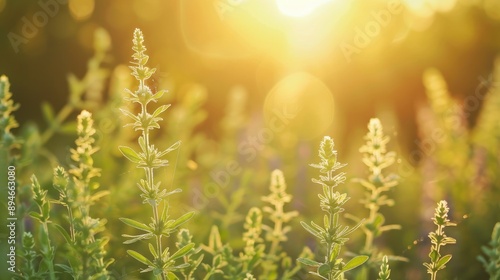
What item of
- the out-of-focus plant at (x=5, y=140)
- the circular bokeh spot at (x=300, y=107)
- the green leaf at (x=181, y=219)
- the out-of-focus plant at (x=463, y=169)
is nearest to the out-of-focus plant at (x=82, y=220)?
the green leaf at (x=181, y=219)

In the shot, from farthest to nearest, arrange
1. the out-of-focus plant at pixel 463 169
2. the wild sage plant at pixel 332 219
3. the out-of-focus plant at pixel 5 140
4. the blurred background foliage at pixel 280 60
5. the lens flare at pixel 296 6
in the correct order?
the blurred background foliage at pixel 280 60 → the lens flare at pixel 296 6 → the out-of-focus plant at pixel 463 169 → the out-of-focus plant at pixel 5 140 → the wild sage plant at pixel 332 219

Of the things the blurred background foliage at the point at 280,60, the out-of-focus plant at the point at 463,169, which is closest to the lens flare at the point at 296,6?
the blurred background foliage at the point at 280,60

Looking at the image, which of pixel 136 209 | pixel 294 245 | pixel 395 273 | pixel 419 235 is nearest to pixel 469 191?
pixel 419 235

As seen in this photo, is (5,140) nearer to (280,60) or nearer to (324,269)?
(324,269)

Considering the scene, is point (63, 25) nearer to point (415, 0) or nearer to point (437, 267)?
point (415, 0)

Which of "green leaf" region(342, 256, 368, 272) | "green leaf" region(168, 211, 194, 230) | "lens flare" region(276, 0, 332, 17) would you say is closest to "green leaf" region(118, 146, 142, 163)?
"green leaf" region(168, 211, 194, 230)

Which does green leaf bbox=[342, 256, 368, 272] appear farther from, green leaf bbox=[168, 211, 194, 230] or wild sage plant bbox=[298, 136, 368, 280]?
green leaf bbox=[168, 211, 194, 230]

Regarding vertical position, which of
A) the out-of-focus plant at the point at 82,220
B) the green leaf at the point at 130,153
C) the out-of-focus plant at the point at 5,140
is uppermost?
the out-of-focus plant at the point at 5,140

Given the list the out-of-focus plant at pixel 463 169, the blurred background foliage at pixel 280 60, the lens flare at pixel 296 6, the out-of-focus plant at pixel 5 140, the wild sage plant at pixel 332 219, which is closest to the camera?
the wild sage plant at pixel 332 219

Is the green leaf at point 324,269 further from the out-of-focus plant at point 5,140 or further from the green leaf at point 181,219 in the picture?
the out-of-focus plant at point 5,140

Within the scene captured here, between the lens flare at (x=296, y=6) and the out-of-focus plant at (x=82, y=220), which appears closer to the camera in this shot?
the out-of-focus plant at (x=82, y=220)

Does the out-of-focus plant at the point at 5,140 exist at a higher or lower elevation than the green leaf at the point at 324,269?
higher

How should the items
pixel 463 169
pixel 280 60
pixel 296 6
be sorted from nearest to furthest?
pixel 463 169 < pixel 296 6 < pixel 280 60

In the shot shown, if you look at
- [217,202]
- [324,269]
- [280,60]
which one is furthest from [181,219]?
[280,60]
